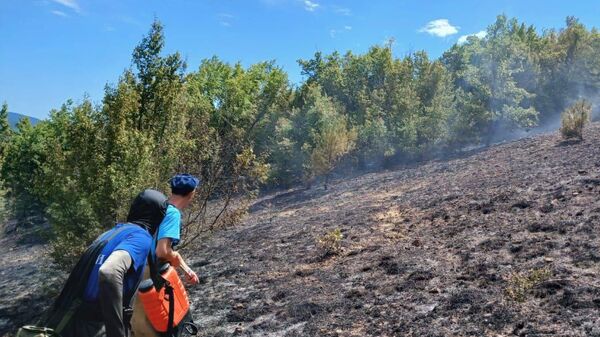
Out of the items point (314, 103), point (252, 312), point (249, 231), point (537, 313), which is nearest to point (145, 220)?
point (537, 313)

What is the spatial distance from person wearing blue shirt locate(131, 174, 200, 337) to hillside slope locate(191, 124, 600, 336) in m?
2.50

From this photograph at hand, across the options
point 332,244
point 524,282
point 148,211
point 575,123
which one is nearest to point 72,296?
point 148,211

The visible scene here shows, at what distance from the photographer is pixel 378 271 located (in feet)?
21.8

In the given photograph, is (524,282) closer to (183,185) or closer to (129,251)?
(183,185)

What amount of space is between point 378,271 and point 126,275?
186 inches

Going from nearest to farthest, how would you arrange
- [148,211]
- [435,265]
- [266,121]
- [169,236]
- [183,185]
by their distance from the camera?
[148,211], [169,236], [183,185], [435,265], [266,121]

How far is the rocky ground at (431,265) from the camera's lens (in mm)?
4648

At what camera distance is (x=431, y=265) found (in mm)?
6312

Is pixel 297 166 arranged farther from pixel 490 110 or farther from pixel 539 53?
pixel 539 53

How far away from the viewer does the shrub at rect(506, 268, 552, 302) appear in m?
4.72

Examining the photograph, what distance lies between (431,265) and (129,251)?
4.75 m

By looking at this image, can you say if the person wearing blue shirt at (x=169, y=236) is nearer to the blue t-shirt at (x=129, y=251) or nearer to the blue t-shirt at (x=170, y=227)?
the blue t-shirt at (x=170, y=227)

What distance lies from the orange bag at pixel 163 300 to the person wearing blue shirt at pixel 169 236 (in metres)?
0.07

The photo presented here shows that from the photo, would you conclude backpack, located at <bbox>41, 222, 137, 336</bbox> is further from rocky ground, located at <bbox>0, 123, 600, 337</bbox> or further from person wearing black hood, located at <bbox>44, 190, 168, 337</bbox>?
rocky ground, located at <bbox>0, 123, 600, 337</bbox>
